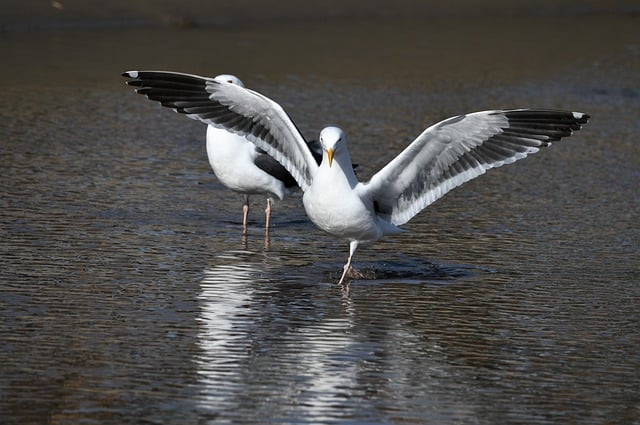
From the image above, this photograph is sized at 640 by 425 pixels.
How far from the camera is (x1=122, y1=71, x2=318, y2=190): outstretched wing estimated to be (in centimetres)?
860

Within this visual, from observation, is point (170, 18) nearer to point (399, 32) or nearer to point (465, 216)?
point (399, 32)

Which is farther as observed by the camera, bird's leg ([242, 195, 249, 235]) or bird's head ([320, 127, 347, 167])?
bird's leg ([242, 195, 249, 235])

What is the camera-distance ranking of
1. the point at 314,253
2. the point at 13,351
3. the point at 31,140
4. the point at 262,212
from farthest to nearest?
the point at 31,140
the point at 262,212
the point at 314,253
the point at 13,351

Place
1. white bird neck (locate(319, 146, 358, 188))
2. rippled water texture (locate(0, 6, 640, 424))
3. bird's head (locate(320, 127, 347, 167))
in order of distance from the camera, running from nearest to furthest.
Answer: rippled water texture (locate(0, 6, 640, 424)) < bird's head (locate(320, 127, 347, 167)) < white bird neck (locate(319, 146, 358, 188))

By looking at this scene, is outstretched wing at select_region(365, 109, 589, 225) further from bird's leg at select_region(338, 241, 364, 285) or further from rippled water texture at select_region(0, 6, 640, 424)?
rippled water texture at select_region(0, 6, 640, 424)

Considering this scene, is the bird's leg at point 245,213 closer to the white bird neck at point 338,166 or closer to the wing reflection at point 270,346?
the wing reflection at point 270,346

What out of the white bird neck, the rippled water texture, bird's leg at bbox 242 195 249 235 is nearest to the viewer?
the rippled water texture

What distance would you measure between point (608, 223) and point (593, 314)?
2.38 metres

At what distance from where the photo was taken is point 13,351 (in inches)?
257

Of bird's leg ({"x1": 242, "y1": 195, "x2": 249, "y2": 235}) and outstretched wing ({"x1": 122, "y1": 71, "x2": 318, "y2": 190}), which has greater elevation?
outstretched wing ({"x1": 122, "y1": 71, "x2": 318, "y2": 190})

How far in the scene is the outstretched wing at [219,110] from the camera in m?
8.60

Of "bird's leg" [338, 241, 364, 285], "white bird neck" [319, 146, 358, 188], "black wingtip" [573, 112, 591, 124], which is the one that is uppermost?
"black wingtip" [573, 112, 591, 124]

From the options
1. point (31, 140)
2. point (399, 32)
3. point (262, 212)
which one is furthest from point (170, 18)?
point (262, 212)

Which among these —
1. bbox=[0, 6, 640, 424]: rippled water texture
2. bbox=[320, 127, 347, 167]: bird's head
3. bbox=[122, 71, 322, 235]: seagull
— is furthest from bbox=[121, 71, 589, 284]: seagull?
bbox=[122, 71, 322, 235]: seagull
